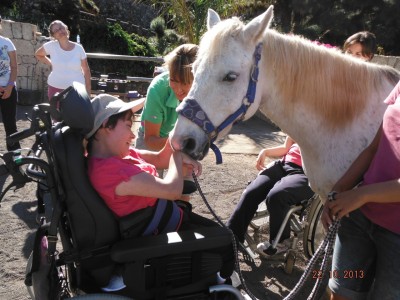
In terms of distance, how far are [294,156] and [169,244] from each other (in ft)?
4.82

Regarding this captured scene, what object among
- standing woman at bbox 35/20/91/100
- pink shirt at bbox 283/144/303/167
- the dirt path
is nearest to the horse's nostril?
pink shirt at bbox 283/144/303/167

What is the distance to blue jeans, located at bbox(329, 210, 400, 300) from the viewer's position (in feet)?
4.68

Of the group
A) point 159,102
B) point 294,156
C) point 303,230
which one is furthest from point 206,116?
point 303,230

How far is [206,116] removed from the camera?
1.67 metres

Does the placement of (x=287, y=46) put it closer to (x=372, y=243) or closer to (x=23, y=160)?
(x=372, y=243)

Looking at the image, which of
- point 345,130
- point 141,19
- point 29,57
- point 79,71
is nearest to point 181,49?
point 345,130

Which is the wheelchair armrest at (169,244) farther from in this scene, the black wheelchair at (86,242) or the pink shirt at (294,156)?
the pink shirt at (294,156)

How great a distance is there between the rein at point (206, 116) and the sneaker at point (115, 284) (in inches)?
29.7

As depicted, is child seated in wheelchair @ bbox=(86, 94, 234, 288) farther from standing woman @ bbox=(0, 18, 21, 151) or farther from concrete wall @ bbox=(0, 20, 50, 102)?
concrete wall @ bbox=(0, 20, 50, 102)

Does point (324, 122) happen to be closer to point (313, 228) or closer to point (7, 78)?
point (313, 228)

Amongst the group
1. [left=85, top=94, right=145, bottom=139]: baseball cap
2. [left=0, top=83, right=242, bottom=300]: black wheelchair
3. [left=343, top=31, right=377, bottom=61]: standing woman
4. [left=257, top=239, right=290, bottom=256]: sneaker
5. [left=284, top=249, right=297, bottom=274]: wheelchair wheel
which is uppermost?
[left=343, top=31, right=377, bottom=61]: standing woman

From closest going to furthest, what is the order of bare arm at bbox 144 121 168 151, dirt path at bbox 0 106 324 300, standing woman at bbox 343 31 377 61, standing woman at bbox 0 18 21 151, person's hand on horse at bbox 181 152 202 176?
person's hand on horse at bbox 181 152 202 176 < bare arm at bbox 144 121 168 151 < dirt path at bbox 0 106 324 300 < standing woman at bbox 343 31 377 61 < standing woman at bbox 0 18 21 151

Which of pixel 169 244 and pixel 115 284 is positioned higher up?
pixel 169 244

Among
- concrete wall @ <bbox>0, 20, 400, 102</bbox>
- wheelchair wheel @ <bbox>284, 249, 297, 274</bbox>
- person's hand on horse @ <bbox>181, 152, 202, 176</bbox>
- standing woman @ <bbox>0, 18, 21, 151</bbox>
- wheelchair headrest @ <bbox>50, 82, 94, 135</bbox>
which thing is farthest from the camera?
concrete wall @ <bbox>0, 20, 400, 102</bbox>
